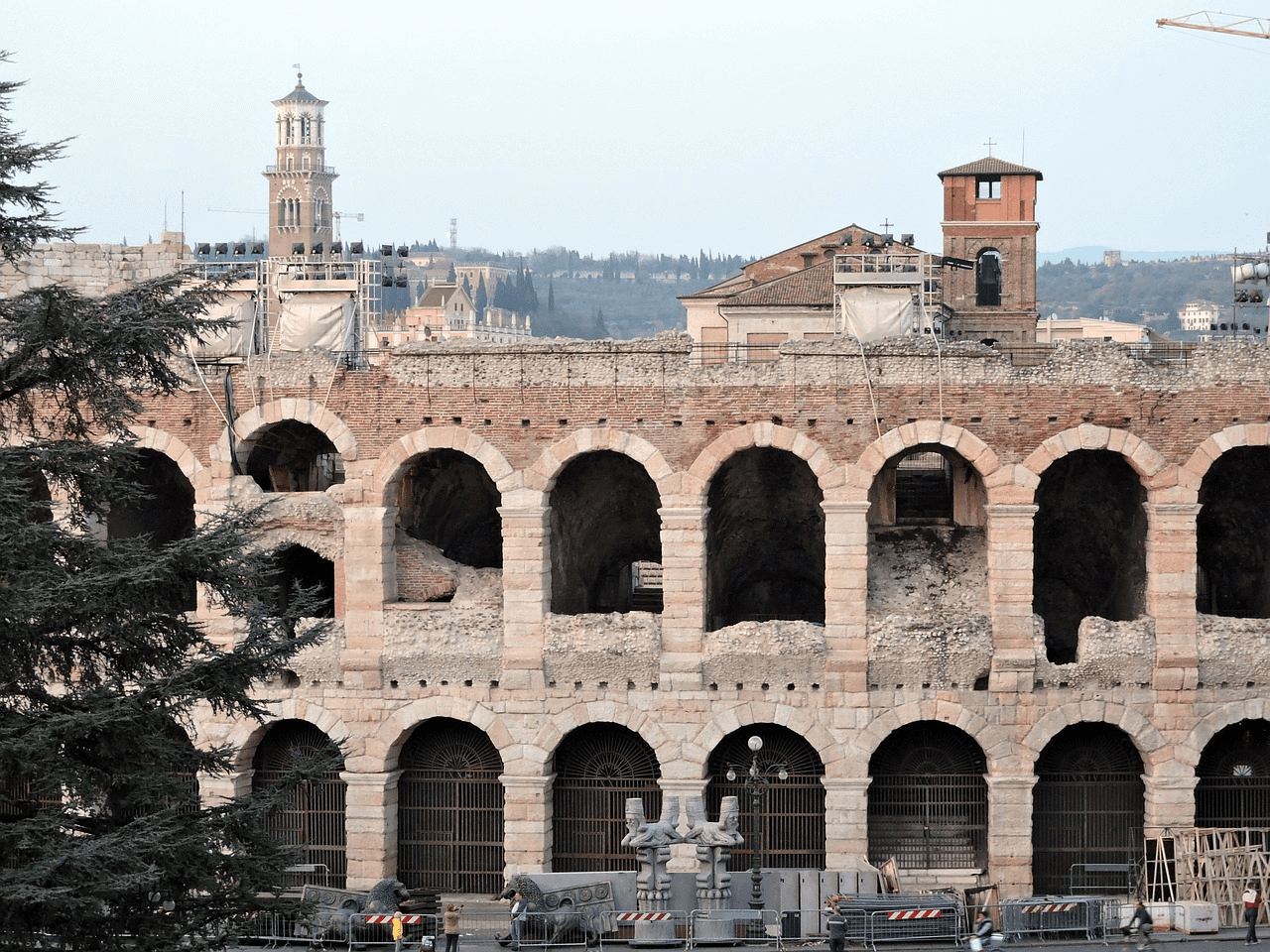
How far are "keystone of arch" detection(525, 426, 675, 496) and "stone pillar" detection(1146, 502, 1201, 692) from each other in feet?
29.8

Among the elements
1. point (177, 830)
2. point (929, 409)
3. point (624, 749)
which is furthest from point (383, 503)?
point (177, 830)

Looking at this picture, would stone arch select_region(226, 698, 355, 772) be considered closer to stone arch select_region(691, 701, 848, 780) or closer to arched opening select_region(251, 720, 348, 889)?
arched opening select_region(251, 720, 348, 889)

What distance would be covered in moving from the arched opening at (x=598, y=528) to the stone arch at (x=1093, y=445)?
305 inches

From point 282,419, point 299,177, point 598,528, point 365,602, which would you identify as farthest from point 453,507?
point 299,177

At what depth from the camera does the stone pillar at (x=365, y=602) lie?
121 feet

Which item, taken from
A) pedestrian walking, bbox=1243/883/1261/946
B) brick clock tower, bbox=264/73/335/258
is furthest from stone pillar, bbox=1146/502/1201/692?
brick clock tower, bbox=264/73/335/258

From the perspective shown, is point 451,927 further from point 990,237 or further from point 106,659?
point 990,237

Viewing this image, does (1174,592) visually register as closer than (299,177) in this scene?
Yes

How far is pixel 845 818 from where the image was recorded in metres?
36.2

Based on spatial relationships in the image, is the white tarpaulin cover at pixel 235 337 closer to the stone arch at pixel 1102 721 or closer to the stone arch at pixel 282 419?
the stone arch at pixel 282 419

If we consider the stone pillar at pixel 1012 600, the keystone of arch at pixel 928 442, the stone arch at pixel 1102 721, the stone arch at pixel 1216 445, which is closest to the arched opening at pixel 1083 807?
the stone arch at pixel 1102 721

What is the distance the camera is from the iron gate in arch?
3703 cm

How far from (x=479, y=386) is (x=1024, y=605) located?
10991 mm

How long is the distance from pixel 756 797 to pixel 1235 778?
1003 cm
